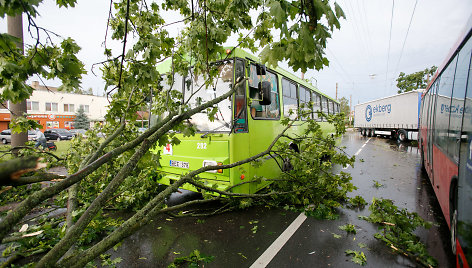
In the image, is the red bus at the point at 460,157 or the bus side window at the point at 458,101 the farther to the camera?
the bus side window at the point at 458,101

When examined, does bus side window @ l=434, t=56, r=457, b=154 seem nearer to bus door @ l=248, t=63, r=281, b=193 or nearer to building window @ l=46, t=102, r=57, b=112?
bus door @ l=248, t=63, r=281, b=193

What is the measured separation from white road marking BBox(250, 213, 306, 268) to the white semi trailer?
1977 centimetres

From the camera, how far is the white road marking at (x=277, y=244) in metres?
2.91

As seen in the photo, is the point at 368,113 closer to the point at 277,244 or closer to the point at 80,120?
the point at 277,244

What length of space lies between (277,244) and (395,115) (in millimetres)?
22758

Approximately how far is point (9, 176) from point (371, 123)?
3014cm

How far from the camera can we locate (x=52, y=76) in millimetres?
2447

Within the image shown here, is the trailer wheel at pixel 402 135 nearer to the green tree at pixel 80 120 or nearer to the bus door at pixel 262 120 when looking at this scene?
the bus door at pixel 262 120

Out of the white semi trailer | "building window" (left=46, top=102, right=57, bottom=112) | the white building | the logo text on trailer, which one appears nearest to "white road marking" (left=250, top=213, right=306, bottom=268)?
the white semi trailer

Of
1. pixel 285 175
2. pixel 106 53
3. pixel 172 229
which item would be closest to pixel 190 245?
pixel 172 229

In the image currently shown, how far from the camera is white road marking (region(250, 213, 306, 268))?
115 inches

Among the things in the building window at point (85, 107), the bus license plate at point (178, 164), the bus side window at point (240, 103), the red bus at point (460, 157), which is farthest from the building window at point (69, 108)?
the red bus at point (460, 157)

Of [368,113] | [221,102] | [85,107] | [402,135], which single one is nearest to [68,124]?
[85,107]

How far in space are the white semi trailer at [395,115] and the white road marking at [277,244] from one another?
19773 mm
